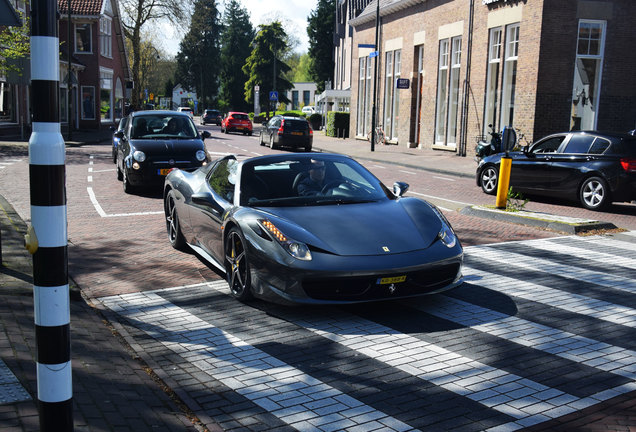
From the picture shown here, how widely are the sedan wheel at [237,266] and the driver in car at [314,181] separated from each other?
0.85 m

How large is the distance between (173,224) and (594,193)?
867 centimetres

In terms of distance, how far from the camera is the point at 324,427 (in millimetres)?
3715

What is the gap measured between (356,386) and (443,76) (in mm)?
27270

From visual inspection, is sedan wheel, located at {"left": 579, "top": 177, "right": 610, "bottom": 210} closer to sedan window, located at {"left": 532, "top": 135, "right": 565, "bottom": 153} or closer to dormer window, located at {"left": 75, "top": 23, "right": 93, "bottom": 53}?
sedan window, located at {"left": 532, "top": 135, "right": 565, "bottom": 153}

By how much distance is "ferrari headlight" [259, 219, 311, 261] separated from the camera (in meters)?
5.54

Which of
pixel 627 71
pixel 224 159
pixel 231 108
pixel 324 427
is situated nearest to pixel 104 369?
pixel 324 427

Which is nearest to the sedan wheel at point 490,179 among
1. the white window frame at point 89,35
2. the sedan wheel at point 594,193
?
the sedan wheel at point 594,193

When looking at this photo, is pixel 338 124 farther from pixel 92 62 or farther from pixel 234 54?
pixel 234 54

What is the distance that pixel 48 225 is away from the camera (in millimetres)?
2736

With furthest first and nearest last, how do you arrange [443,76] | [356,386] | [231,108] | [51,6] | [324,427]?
1. [231,108]
2. [443,76]
3. [356,386]
4. [324,427]
5. [51,6]

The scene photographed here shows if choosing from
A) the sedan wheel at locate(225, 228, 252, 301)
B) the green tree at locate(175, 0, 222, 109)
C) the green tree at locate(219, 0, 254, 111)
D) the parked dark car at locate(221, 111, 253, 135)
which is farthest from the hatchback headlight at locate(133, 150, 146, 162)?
the green tree at locate(175, 0, 222, 109)

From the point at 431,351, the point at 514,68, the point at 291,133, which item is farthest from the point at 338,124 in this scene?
the point at 431,351

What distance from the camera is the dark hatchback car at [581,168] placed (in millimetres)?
12867

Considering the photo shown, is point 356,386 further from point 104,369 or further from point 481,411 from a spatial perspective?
point 104,369
